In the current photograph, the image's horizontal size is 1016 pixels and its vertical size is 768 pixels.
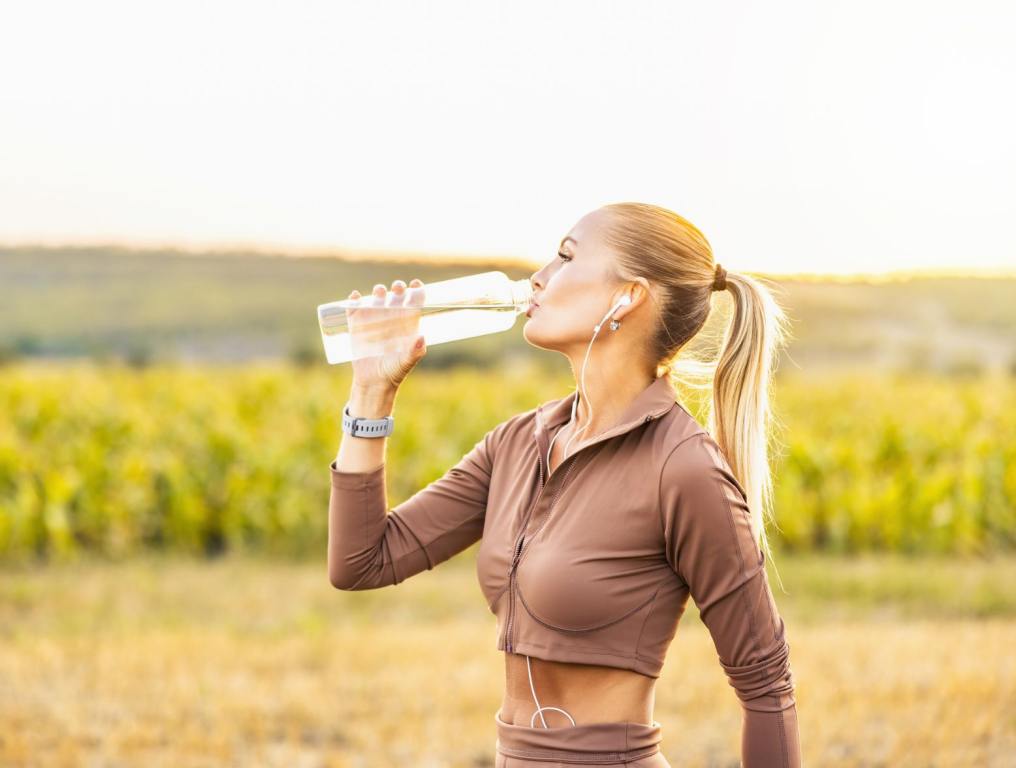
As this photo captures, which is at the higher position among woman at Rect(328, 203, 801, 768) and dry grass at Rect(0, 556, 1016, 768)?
woman at Rect(328, 203, 801, 768)

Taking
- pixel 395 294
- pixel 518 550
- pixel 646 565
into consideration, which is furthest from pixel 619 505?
pixel 395 294

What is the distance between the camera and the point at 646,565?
221 cm

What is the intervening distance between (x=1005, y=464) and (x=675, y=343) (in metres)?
9.15

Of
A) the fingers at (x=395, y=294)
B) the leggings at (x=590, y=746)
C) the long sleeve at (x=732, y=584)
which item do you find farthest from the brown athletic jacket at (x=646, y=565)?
the fingers at (x=395, y=294)

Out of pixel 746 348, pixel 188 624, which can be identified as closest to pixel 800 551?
pixel 188 624

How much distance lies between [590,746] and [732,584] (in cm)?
41

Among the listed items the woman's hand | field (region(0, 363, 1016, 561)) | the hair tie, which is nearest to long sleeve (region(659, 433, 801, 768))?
the hair tie

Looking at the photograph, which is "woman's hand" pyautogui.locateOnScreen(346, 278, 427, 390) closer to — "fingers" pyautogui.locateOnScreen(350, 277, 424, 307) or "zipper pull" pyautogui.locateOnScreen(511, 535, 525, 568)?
"fingers" pyautogui.locateOnScreen(350, 277, 424, 307)

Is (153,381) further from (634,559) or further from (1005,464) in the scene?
(634,559)

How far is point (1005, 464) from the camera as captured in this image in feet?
34.6

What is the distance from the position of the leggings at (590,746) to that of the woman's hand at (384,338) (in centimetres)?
79

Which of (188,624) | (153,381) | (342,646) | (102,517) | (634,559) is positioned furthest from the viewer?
(153,381)

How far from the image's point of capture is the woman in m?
2.17

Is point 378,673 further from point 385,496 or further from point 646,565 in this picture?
point 646,565
